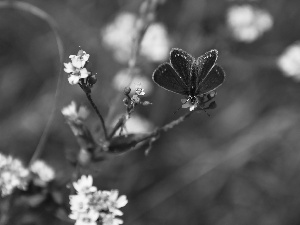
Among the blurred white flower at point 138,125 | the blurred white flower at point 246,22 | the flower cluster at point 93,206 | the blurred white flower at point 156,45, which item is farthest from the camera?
the blurred white flower at point 246,22

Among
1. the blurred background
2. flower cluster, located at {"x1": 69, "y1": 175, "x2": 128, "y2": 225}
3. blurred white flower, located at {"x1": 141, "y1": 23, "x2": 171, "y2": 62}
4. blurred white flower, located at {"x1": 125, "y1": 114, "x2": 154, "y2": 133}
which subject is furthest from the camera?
the blurred background

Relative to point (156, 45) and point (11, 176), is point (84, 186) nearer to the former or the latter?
point (11, 176)

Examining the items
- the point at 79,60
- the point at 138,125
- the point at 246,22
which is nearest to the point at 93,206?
the point at 79,60

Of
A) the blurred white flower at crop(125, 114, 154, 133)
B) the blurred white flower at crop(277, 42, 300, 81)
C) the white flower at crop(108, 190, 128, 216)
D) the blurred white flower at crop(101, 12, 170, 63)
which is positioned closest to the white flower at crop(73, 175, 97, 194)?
the white flower at crop(108, 190, 128, 216)

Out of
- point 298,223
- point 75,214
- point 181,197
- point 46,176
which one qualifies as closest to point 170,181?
point 181,197

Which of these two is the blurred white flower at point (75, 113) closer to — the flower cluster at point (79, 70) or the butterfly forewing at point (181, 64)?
the flower cluster at point (79, 70)

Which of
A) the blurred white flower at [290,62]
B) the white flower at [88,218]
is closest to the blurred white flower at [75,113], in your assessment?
the white flower at [88,218]

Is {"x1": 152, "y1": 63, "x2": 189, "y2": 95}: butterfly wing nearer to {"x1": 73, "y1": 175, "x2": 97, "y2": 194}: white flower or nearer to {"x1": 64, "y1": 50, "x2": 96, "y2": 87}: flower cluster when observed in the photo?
{"x1": 64, "y1": 50, "x2": 96, "y2": 87}: flower cluster
